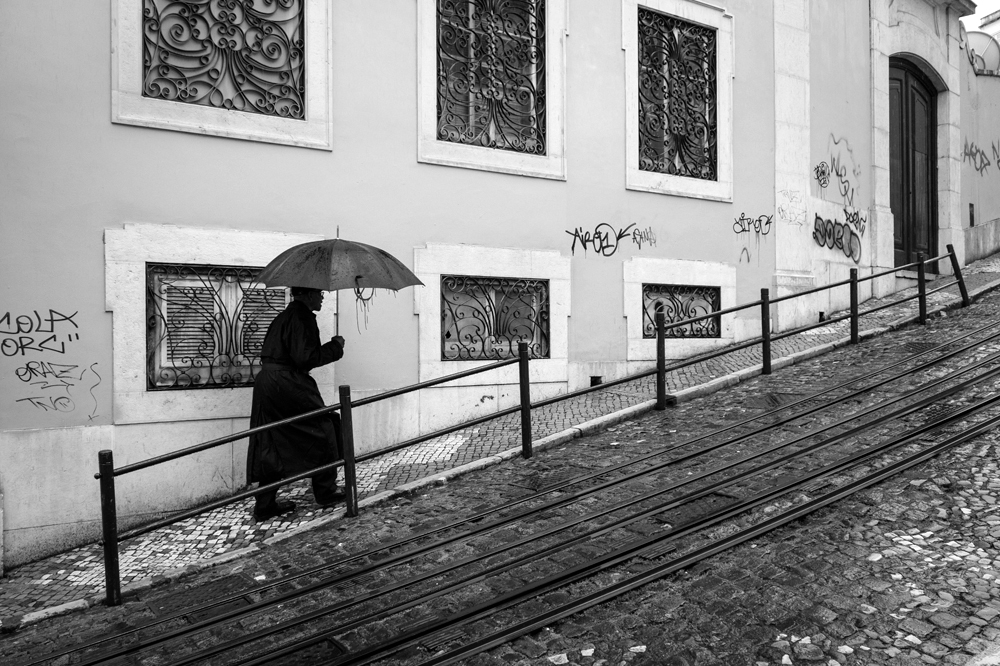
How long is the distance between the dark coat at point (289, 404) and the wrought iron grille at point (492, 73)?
2968 millimetres

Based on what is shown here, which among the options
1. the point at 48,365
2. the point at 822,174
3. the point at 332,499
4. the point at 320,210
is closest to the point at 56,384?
the point at 48,365

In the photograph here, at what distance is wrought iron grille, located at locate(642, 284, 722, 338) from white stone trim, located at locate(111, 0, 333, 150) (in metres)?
4.21

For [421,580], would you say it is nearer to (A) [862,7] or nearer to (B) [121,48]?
(B) [121,48]

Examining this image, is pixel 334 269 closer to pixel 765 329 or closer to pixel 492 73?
pixel 492 73

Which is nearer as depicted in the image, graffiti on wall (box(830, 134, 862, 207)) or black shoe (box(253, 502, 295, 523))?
black shoe (box(253, 502, 295, 523))

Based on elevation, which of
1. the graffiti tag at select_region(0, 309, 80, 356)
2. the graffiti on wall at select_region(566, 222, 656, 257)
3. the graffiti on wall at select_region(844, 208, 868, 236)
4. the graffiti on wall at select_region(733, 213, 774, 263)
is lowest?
the graffiti tag at select_region(0, 309, 80, 356)

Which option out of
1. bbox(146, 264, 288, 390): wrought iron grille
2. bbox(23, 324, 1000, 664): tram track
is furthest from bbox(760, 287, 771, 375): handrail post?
bbox(146, 264, 288, 390): wrought iron grille

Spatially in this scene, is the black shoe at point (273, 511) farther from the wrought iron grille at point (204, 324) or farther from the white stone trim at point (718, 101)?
the white stone trim at point (718, 101)

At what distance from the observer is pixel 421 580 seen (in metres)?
4.20

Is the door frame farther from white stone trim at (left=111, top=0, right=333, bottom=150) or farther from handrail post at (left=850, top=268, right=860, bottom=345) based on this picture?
white stone trim at (left=111, top=0, right=333, bottom=150)

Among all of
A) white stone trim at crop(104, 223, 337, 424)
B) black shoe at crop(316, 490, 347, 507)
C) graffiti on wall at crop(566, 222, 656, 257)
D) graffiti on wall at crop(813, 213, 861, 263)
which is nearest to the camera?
black shoe at crop(316, 490, 347, 507)

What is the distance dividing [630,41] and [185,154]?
5290mm

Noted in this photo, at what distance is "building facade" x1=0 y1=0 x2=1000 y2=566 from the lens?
19.1 feet

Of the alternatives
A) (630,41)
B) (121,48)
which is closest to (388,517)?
(121,48)
